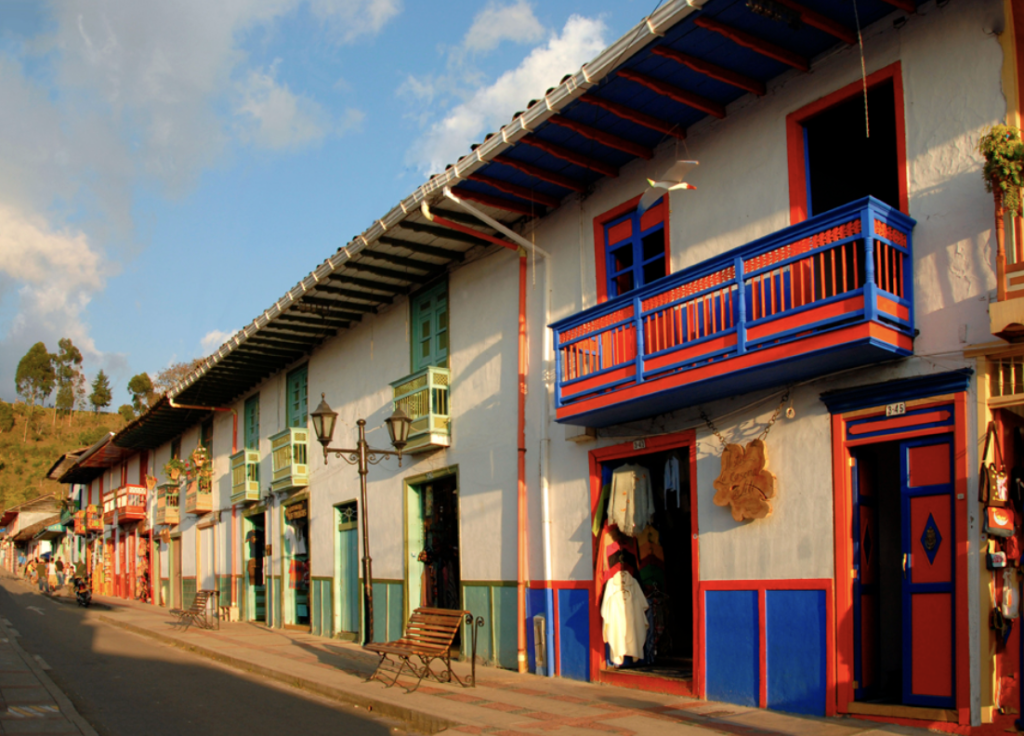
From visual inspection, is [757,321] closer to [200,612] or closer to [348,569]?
[348,569]

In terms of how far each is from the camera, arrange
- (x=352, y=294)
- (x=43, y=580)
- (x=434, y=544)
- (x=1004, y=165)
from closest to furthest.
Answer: (x=1004, y=165) < (x=434, y=544) < (x=352, y=294) < (x=43, y=580)

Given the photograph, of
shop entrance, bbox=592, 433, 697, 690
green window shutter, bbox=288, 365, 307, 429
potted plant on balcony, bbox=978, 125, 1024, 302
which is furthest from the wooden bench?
potted plant on balcony, bbox=978, 125, 1024, 302

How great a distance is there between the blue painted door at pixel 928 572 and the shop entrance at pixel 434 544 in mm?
7584

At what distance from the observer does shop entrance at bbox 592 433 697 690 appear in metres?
10.2

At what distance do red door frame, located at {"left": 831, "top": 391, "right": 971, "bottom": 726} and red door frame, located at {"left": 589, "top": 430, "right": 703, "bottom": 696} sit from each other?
175cm

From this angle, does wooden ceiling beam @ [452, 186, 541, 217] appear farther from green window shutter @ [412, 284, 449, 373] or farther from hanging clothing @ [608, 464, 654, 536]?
hanging clothing @ [608, 464, 654, 536]

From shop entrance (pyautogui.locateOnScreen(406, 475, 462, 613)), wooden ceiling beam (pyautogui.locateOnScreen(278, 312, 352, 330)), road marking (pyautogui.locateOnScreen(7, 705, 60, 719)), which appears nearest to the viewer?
road marking (pyautogui.locateOnScreen(7, 705, 60, 719))

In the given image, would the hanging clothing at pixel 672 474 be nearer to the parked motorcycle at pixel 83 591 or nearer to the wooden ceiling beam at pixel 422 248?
the wooden ceiling beam at pixel 422 248

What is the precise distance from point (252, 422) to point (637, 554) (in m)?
14.3

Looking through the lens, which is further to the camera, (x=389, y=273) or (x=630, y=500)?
(x=389, y=273)

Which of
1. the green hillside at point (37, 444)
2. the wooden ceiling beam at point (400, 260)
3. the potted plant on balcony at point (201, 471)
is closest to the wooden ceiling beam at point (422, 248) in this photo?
the wooden ceiling beam at point (400, 260)

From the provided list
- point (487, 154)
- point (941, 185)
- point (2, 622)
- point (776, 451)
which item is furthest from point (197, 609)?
point (941, 185)

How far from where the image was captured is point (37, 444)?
300 ft

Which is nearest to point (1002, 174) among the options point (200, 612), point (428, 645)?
point (428, 645)
